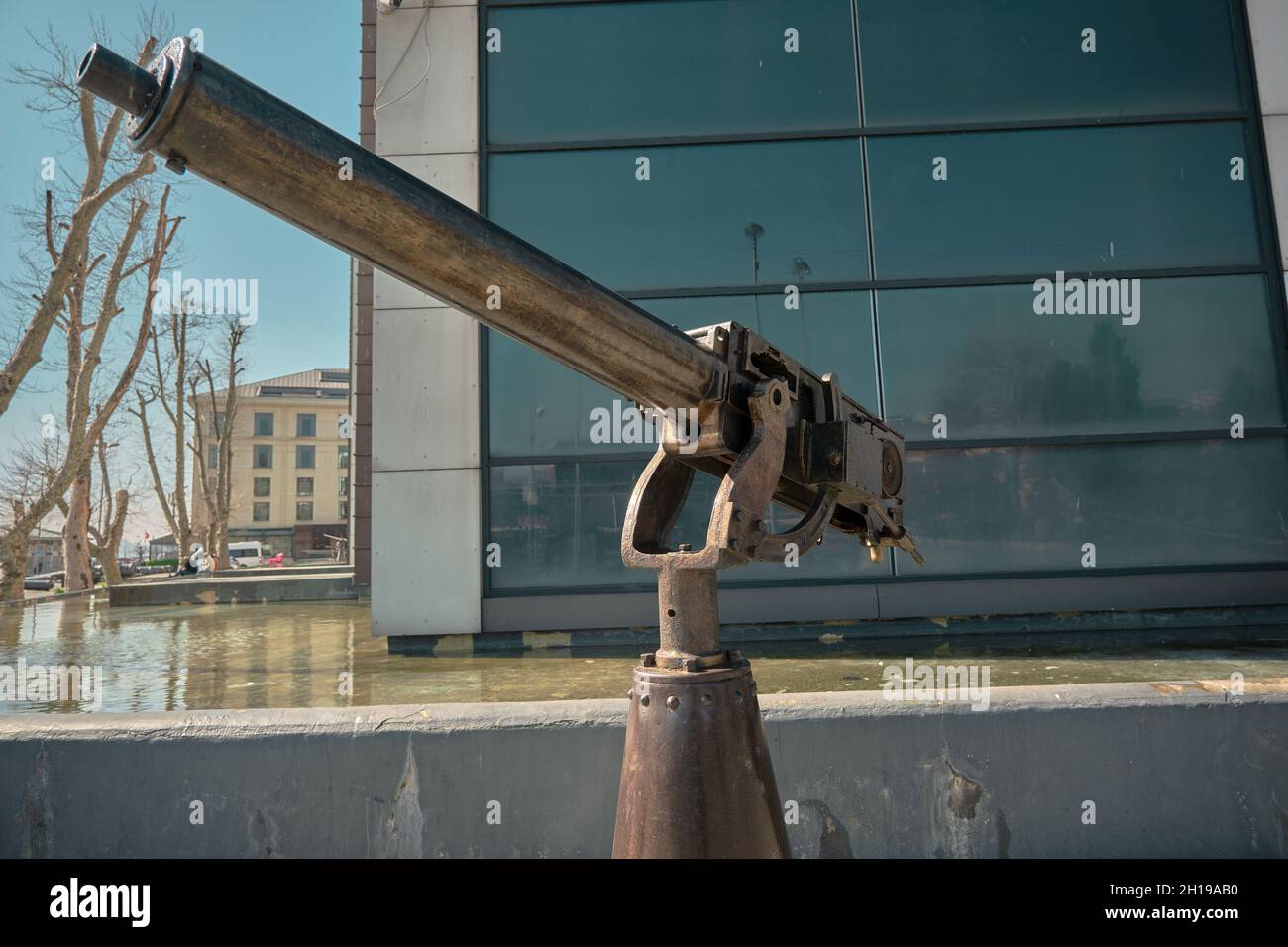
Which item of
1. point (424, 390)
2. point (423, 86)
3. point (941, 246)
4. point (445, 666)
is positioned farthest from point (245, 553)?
point (941, 246)

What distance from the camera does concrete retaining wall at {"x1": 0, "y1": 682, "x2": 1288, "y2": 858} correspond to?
314 centimetres

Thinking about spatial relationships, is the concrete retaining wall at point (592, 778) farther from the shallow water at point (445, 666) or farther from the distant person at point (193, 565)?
the distant person at point (193, 565)

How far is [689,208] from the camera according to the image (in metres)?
7.36

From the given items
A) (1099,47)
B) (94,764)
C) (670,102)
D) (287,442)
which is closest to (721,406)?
(94,764)

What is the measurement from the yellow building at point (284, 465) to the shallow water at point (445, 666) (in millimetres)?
55874

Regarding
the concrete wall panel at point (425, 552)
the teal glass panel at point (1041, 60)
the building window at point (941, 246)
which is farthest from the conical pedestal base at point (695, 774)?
the teal glass panel at point (1041, 60)

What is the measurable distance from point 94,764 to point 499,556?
3873mm

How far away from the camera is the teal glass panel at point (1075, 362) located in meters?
7.05

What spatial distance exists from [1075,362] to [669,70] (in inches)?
179

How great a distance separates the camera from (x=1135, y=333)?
715cm

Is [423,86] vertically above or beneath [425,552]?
above

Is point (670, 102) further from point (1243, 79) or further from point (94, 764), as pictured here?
point (94, 764)

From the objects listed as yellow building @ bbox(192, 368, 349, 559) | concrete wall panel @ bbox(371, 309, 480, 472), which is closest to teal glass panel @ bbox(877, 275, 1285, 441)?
concrete wall panel @ bbox(371, 309, 480, 472)

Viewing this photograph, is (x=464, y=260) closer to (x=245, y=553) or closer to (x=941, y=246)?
(x=941, y=246)
